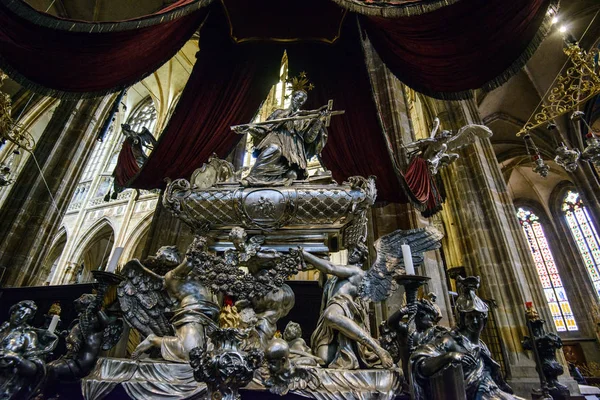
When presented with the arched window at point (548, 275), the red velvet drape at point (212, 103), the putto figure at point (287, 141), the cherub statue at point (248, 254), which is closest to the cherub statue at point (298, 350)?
the cherub statue at point (248, 254)

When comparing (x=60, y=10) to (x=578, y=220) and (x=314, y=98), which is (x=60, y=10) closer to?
(x=314, y=98)

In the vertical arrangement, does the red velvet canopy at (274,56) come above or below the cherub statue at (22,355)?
above

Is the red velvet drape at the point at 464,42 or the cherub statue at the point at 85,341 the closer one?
the cherub statue at the point at 85,341

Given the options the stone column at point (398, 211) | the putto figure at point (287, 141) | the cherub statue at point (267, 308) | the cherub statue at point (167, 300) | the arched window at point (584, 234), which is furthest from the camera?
the arched window at point (584, 234)

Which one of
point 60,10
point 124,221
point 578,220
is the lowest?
point 124,221

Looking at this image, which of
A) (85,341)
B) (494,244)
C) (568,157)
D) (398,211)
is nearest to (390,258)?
(398,211)

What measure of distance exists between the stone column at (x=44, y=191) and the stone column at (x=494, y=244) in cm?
678

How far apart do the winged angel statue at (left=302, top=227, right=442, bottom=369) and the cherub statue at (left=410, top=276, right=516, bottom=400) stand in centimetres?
25

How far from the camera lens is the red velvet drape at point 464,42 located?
2664 mm

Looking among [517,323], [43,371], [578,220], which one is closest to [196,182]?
[43,371]

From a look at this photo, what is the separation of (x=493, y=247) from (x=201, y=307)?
459cm

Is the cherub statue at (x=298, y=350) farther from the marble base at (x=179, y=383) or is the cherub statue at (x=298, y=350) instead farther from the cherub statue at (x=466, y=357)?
the cherub statue at (x=466, y=357)

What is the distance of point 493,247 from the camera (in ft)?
15.7

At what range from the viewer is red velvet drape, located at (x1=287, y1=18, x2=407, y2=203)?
3.19 metres
